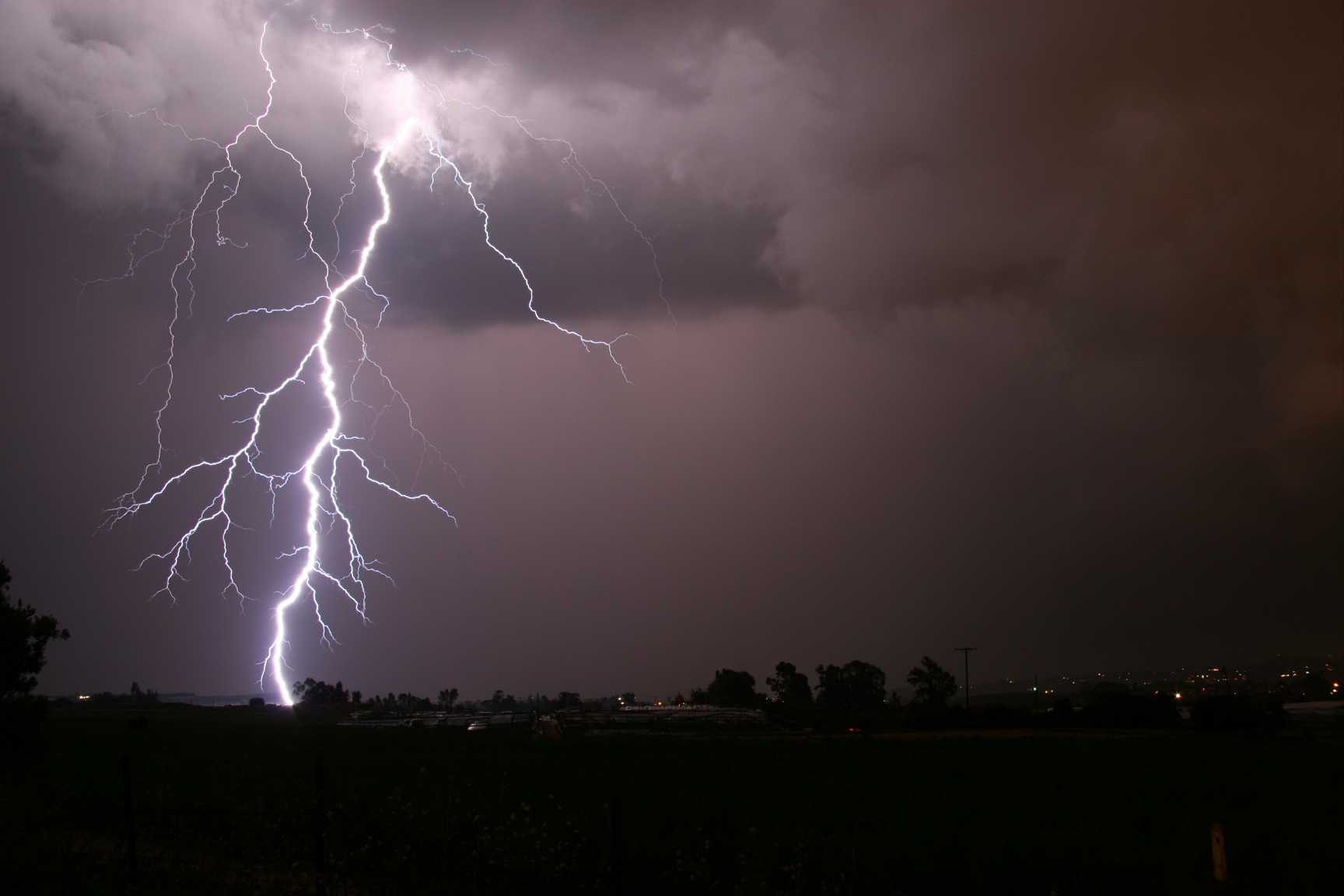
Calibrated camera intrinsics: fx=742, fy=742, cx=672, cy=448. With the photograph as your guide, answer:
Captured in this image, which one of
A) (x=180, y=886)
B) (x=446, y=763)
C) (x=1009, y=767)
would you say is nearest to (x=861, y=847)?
(x=180, y=886)

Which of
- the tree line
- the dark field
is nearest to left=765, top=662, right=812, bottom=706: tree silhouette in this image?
the tree line

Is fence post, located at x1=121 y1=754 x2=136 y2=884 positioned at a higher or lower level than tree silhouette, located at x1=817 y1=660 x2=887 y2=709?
higher

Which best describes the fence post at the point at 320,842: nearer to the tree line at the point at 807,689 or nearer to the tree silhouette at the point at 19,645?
the tree silhouette at the point at 19,645

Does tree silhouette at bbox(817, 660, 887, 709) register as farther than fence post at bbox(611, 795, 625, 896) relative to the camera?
Yes

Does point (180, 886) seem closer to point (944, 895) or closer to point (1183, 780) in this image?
point (944, 895)

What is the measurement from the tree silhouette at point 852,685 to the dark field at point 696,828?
9378 centimetres

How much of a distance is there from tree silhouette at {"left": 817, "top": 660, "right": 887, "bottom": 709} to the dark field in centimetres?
9378

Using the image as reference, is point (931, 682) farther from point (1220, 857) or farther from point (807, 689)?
point (1220, 857)

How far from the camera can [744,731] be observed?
52969mm

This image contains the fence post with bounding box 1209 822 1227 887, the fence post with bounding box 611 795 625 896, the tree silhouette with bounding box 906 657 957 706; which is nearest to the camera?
the fence post with bounding box 1209 822 1227 887

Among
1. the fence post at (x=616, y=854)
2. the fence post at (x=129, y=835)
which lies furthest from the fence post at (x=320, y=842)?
the fence post at (x=616, y=854)

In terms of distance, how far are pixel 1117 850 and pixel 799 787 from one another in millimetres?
9052

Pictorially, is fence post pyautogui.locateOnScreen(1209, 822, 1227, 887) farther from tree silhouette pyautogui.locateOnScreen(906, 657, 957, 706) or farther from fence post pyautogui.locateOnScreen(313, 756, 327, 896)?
tree silhouette pyautogui.locateOnScreen(906, 657, 957, 706)

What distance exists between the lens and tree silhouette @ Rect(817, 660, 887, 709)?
367 feet
